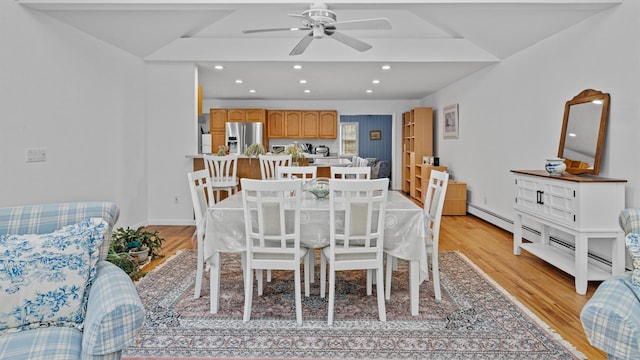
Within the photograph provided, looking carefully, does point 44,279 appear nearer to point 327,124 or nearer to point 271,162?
point 271,162

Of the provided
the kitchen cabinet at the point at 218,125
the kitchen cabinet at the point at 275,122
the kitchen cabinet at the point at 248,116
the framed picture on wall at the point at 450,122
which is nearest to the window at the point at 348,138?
the kitchen cabinet at the point at 275,122

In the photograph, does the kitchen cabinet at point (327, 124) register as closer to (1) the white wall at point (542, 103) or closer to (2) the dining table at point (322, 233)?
(1) the white wall at point (542, 103)

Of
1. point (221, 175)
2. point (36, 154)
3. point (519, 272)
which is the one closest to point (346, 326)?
point (519, 272)

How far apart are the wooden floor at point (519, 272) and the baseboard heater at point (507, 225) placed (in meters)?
0.09

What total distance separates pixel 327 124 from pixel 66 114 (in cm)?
640

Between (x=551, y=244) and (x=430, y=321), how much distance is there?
2.28 m

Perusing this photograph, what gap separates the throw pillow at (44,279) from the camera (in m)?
1.45

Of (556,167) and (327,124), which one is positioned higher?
(327,124)

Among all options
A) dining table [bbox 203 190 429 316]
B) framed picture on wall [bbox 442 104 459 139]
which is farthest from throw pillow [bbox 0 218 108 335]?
framed picture on wall [bbox 442 104 459 139]

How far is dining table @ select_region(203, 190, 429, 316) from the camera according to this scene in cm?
262

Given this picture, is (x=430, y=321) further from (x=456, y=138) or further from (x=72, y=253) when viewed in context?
(x=456, y=138)

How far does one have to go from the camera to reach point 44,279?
149 cm

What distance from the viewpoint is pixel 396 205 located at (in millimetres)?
2826

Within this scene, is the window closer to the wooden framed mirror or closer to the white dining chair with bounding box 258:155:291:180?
the white dining chair with bounding box 258:155:291:180
